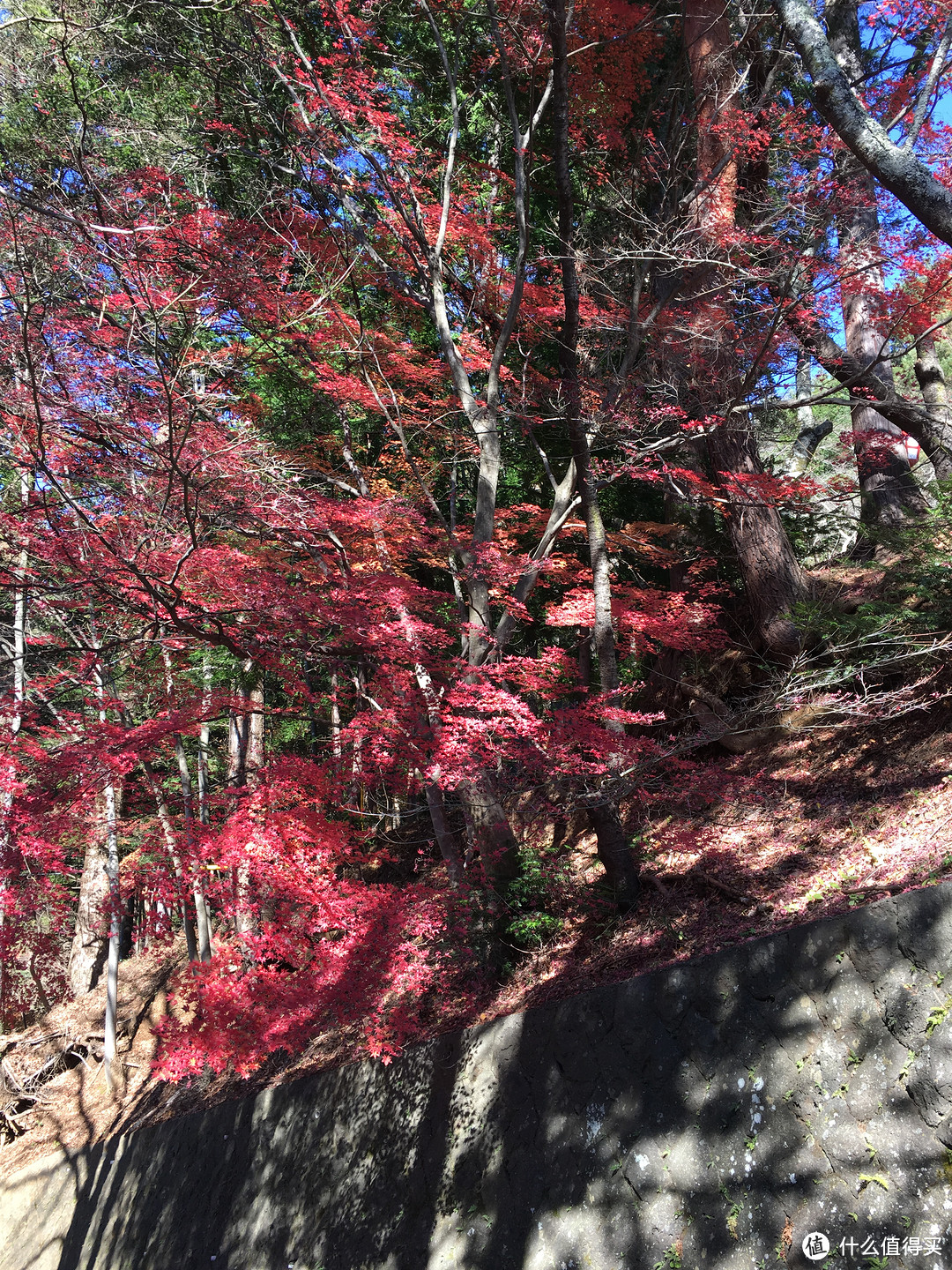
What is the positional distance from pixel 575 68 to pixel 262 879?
1034 centimetres

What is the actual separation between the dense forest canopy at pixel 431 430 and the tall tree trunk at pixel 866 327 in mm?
69

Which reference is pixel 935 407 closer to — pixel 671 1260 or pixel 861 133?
pixel 861 133

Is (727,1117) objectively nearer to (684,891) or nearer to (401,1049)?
(684,891)

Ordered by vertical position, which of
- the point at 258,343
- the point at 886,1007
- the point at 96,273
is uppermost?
the point at 258,343

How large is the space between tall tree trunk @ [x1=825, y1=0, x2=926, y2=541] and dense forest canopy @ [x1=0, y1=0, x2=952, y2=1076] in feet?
0.23

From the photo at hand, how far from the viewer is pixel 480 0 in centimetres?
968

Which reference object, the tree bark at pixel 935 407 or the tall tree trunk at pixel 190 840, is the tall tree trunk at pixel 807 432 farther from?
the tall tree trunk at pixel 190 840

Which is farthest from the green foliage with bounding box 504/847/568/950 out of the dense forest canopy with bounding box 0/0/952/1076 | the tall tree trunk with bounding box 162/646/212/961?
the tall tree trunk with bounding box 162/646/212/961

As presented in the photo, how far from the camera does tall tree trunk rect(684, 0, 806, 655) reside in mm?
8359

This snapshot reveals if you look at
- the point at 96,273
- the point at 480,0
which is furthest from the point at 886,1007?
the point at 480,0

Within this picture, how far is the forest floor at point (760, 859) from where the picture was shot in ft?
18.5

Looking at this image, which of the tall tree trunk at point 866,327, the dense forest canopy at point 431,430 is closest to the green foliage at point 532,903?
the dense forest canopy at point 431,430

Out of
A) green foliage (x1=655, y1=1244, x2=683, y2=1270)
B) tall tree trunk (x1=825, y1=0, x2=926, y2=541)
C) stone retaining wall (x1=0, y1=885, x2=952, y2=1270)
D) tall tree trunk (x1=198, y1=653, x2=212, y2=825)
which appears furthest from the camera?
tall tree trunk (x1=198, y1=653, x2=212, y2=825)

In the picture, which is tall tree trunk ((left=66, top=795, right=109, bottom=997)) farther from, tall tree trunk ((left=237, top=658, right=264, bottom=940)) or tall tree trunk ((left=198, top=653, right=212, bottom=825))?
tall tree trunk ((left=237, top=658, right=264, bottom=940))
